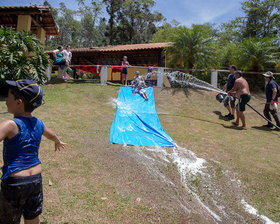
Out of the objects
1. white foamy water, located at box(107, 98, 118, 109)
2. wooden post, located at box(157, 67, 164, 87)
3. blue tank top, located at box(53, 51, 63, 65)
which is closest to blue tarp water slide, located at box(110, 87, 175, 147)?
white foamy water, located at box(107, 98, 118, 109)

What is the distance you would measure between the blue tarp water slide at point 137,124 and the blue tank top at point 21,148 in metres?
3.08

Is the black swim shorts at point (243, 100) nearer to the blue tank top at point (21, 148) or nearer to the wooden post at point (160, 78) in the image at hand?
the wooden post at point (160, 78)

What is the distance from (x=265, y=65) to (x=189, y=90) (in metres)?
5.28

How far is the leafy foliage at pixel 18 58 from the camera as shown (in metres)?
8.32

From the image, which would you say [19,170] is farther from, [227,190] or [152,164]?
[227,190]

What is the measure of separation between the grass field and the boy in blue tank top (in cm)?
71

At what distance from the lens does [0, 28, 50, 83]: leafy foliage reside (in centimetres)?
832

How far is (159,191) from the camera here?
3.36 meters

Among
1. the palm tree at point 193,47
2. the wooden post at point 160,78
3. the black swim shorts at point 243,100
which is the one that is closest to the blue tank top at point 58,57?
the wooden post at point 160,78

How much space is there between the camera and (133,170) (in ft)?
12.7

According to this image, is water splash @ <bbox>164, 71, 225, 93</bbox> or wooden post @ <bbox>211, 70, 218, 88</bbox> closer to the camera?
water splash @ <bbox>164, 71, 225, 93</bbox>

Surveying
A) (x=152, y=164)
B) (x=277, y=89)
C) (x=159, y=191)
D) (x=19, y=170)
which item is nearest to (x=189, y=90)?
(x=277, y=89)

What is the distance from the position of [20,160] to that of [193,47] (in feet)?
36.4

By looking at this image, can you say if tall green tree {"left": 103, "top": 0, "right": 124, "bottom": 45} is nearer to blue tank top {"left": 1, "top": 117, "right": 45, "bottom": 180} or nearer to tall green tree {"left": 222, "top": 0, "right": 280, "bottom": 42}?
tall green tree {"left": 222, "top": 0, "right": 280, "bottom": 42}
